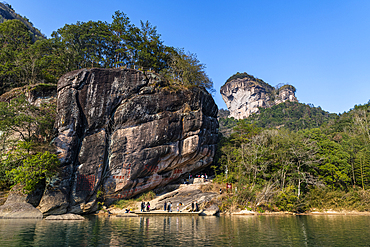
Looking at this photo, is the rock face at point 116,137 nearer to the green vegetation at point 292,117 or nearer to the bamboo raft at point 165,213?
the bamboo raft at point 165,213

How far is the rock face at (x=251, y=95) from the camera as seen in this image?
134250 mm

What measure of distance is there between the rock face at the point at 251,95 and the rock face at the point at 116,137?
111804 millimetres

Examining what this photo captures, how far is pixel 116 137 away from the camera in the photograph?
27359 mm

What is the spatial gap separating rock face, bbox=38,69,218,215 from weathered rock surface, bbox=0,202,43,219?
3.21 ft

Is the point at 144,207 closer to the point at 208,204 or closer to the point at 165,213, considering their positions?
the point at 165,213

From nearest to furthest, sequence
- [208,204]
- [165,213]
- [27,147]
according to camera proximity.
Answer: [27,147] → [165,213] → [208,204]

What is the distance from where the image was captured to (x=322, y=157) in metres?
30.3

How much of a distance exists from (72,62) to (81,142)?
1635 centimetres

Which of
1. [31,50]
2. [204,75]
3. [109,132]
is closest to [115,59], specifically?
[31,50]

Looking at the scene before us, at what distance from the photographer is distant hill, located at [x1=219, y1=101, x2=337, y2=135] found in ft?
311

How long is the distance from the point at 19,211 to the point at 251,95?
132 metres

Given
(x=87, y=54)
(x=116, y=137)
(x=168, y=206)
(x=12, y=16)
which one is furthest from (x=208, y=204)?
(x=12, y=16)

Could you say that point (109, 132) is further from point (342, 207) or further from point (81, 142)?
point (342, 207)

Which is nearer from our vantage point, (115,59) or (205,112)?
(205,112)
